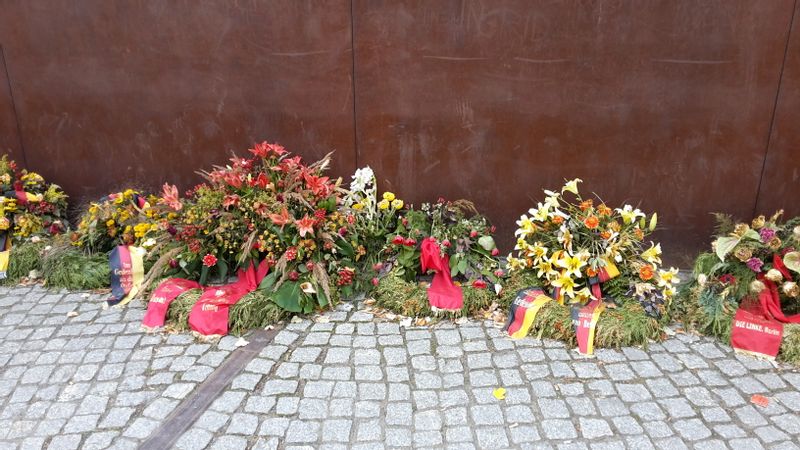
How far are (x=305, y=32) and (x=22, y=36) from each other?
2597 millimetres

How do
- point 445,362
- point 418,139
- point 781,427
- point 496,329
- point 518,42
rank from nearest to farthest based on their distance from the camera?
1. point 781,427
2. point 445,362
3. point 496,329
4. point 518,42
5. point 418,139

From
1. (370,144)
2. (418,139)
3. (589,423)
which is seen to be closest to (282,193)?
(370,144)

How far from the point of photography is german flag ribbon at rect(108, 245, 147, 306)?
439cm

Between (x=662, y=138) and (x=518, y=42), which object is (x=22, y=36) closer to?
(x=518, y=42)

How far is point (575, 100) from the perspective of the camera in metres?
4.40

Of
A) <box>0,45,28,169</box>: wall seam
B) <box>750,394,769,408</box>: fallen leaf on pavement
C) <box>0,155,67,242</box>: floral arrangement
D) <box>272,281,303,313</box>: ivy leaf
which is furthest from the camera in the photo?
<box>0,45,28,169</box>: wall seam

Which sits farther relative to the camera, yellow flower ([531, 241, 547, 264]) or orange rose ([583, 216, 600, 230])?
yellow flower ([531, 241, 547, 264])

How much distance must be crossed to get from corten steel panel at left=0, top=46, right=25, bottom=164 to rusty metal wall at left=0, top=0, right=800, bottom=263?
0.21 ft

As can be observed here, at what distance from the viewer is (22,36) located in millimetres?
4879

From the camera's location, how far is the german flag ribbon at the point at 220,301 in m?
3.86

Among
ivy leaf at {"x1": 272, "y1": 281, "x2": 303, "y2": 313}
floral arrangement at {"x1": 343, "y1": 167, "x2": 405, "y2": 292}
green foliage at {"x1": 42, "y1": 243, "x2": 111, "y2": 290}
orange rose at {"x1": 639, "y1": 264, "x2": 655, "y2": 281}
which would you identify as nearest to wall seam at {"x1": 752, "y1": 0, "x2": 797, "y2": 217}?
orange rose at {"x1": 639, "y1": 264, "x2": 655, "y2": 281}

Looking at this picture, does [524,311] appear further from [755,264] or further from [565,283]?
[755,264]

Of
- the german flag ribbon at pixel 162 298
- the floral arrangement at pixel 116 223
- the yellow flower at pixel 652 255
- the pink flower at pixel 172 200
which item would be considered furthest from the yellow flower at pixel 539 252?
the floral arrangement at pixel 116 223

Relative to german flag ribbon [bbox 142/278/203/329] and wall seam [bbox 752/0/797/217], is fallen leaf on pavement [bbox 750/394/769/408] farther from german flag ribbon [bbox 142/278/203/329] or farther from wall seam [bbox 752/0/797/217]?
german flag ribbon [bbox 142/278/203/329]
